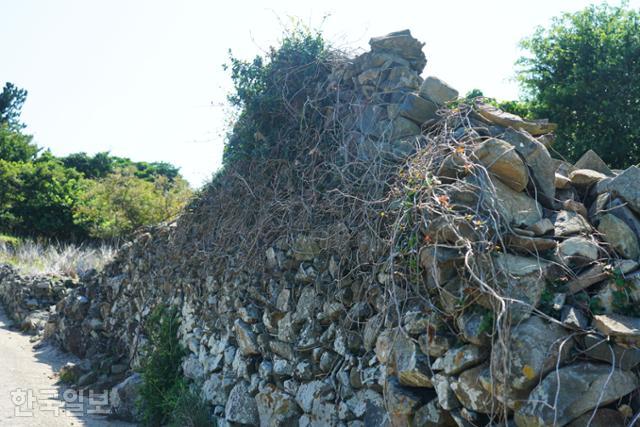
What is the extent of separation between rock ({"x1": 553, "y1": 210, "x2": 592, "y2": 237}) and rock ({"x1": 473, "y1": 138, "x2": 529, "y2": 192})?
0.32 m

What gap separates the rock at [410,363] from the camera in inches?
148

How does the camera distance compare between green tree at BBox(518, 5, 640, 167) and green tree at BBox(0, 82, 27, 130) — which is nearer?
green tree at BBox(518, 5, 640, 167)

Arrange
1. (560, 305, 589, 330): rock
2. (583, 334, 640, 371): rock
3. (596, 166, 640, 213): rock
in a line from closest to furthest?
(583, 334, 640, 371): rock, (560, 305, 589, 330): rock, (596, 166, 640, 213): rock

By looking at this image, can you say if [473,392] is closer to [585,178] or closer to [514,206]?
[514,206]

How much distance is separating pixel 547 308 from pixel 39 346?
9983mm

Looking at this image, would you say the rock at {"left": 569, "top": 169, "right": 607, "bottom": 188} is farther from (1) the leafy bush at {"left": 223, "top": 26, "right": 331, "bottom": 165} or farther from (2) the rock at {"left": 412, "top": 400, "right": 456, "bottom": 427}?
(1) the leafy bush at {"left": 223, "top": 26, "right": 331, "bottom": 165}

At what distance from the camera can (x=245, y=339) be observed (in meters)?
5.80

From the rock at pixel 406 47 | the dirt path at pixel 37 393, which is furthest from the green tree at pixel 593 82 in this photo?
the dirt path at pixel 37 393

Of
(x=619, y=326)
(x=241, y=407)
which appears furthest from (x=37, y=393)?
(x=619, y=326)

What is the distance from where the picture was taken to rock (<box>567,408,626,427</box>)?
3.09 meters

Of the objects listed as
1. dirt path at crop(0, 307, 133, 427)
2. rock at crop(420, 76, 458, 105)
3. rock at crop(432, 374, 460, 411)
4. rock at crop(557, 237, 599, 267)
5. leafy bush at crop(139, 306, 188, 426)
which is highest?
rock at crop(420, 76, 458, 105)

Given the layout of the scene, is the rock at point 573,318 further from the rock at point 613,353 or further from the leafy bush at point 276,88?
the leafy bush at point 276,88

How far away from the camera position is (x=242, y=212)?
6.89 meters

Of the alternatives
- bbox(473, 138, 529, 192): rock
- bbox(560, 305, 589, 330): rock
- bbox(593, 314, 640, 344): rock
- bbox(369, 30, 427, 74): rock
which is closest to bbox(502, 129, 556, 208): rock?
bbox(473, 138, 529, 192): rock
